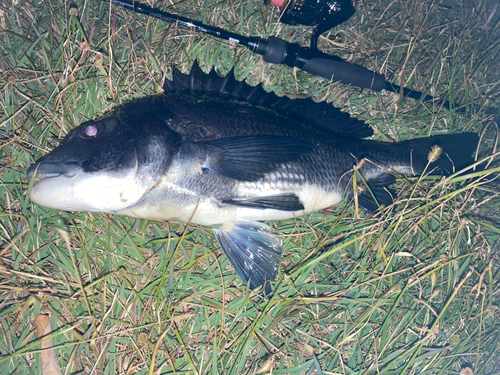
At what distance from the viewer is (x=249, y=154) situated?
204 centimetres

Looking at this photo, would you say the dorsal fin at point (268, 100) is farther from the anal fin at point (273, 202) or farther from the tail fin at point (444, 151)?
the anal fin at point (273, 202)

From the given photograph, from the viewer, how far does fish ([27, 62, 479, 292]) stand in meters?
1.83

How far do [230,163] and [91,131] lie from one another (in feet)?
2.83

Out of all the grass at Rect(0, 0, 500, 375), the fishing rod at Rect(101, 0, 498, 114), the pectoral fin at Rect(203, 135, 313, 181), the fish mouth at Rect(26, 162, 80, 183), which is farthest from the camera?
the fishing rod at Rect(101, 0, 498, 114)

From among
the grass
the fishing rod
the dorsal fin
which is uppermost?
the fishing rod

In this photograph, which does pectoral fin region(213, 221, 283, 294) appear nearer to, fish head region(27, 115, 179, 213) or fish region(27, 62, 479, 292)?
fish region(27, 62, 479, 292)

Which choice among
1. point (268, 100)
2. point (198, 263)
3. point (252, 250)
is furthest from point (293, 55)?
point (198, 263)

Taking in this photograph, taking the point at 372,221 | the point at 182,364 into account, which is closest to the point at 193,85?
the point at 372,221

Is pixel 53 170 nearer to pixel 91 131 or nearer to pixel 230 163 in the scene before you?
pixel 91 131

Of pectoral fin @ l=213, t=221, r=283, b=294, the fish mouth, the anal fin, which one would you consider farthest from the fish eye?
pectoral fin @ l=213, t=221, r=283, b=294

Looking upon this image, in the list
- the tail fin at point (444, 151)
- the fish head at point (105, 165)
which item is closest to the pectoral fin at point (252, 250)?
the fish head at point (105, 165)

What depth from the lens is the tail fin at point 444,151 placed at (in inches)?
101

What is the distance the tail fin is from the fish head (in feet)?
6.34

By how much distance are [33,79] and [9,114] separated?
33cm
